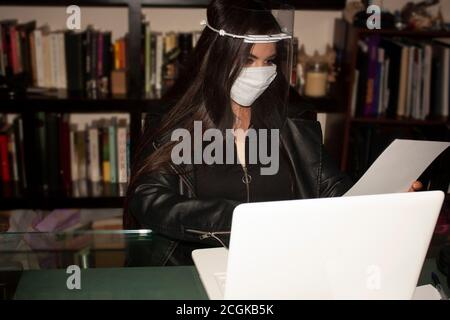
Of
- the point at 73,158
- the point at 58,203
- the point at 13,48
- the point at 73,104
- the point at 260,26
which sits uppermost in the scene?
the point at 260,26

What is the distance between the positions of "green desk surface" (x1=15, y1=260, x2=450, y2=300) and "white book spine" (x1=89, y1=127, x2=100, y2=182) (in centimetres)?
141

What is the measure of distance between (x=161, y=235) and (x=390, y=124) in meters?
1.65

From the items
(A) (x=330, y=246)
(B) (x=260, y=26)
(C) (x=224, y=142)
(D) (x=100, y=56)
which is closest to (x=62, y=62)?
(D) (x=100, y=56)

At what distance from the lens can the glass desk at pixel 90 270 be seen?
108cm

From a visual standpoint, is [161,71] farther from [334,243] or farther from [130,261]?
[334,243]

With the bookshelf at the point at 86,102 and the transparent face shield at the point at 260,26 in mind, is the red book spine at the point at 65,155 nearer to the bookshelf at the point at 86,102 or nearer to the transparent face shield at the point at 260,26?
the bookshelf at the point at 86,102

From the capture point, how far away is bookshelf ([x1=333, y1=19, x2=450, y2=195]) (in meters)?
2.41

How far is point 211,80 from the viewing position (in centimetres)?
154

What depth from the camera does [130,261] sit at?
121 cm

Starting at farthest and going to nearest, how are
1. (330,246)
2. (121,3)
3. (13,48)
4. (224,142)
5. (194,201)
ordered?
(13,48), (121,3), (224,142), (194,201), (330,246)

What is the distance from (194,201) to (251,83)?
0.41m

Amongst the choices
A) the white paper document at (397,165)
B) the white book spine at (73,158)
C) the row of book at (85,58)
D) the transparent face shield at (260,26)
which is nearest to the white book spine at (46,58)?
the row of book at (85,58)

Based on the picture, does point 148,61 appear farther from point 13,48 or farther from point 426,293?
point 426,293

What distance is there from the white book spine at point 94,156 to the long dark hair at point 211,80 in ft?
3.12
